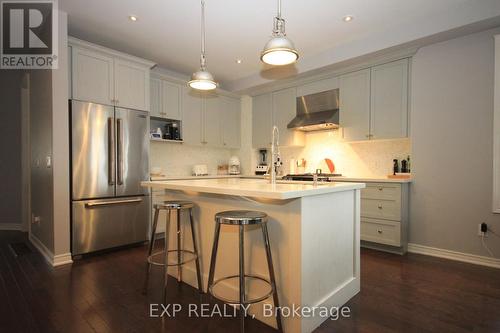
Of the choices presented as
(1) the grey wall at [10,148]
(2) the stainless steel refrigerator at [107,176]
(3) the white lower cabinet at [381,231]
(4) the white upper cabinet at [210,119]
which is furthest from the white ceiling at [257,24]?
(1) the grey wall at [10,148]

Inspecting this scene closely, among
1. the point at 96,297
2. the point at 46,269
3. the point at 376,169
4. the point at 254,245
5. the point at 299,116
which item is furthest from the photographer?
the point at 299,116

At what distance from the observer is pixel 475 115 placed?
2830mm

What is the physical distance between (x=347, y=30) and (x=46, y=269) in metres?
4.17

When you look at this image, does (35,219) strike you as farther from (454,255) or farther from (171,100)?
(454,255)

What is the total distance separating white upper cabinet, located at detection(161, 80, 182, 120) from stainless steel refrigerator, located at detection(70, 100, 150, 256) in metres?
0.68

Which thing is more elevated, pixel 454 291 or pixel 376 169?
pixel 376 169

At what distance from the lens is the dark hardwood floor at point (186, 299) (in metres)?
1.72

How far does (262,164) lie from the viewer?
5188mm

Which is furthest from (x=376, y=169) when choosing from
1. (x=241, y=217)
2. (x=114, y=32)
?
(x=114, y=32)

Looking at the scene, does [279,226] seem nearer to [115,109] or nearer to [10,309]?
[10,309]

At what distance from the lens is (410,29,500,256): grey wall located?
2.78m

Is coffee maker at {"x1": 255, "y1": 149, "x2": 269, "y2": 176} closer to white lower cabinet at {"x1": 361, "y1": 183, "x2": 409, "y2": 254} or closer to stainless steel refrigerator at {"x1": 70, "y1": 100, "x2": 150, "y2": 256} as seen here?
white lower cabinet at {"x1": 361, "y1": 183, "x2": 409, "y2": 254}

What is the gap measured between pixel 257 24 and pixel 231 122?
2294 millimetres

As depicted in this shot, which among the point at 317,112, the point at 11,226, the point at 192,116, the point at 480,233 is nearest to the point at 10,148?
the point at 11,226
